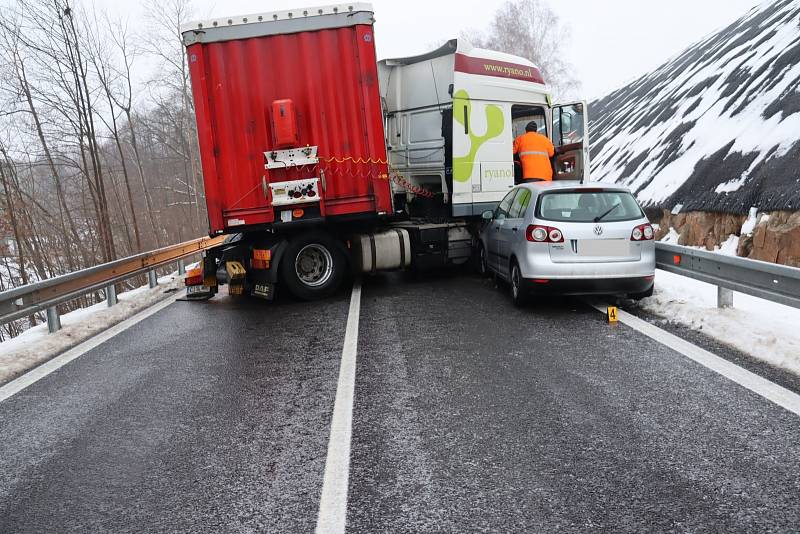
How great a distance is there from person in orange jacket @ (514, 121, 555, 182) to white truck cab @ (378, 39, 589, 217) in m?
0.19

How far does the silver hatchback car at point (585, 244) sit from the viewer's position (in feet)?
22.2

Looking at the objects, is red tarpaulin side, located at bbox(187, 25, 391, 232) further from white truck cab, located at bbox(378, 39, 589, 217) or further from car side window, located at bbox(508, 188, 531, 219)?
car side window, located at bbox(508, 188, 531, 219)

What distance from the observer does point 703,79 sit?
63.0ft

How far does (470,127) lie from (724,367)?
20.3 ft

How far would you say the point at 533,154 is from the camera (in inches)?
407

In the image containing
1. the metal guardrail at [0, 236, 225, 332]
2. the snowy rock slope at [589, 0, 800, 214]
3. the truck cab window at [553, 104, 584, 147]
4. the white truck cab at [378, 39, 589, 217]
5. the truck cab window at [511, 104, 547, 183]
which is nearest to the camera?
the metal guardrail at [0, 236, 225, 332]

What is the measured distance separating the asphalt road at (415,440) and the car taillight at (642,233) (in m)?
1.26

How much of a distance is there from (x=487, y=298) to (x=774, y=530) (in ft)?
19.2

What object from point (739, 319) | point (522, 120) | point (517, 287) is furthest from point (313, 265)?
point (739, 319)

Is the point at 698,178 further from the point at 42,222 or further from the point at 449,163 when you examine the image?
the point at 42,222

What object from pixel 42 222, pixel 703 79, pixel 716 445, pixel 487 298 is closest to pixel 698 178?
pixel 487 298

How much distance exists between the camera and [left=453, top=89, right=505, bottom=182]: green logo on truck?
974 cm

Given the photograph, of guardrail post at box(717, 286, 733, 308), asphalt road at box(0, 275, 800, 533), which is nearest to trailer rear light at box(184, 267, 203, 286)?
asphalt road at box(0, 275, 800, 533)

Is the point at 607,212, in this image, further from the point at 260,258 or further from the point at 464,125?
the point at 260,258
